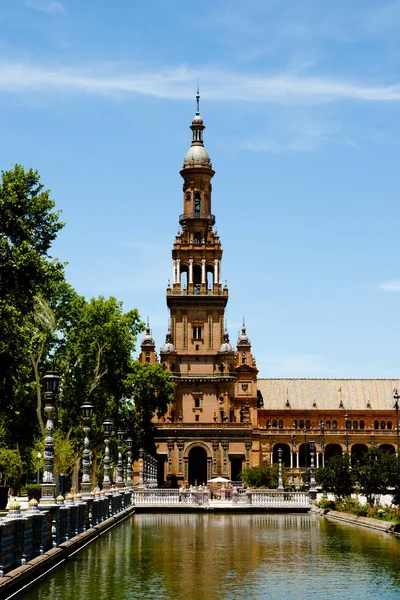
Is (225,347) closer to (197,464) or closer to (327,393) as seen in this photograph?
(197,464)

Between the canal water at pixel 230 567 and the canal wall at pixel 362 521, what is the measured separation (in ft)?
2.11

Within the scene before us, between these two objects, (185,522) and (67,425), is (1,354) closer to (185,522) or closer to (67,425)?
(185,522)

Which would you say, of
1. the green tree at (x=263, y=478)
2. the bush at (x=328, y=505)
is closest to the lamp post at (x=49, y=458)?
the bush at (x=328, y=505)

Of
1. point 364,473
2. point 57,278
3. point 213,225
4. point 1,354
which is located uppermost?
point 213,225

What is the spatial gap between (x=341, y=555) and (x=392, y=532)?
28.5ft

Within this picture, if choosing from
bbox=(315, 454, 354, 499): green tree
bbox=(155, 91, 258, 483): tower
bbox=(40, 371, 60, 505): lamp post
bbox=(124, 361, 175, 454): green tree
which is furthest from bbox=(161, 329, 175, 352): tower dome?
bbox=(40, 371, 60, 505): lamp post

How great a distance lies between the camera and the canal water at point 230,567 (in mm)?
18469

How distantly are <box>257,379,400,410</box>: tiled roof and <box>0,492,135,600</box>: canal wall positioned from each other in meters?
109

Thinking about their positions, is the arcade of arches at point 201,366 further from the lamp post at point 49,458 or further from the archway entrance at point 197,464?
the lamp post at point 49,458

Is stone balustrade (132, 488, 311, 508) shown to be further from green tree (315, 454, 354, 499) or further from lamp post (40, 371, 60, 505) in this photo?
lamp post (40, 371, 60, 505)

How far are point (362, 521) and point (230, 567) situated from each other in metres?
19.8

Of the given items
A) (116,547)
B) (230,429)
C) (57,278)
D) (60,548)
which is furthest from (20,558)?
(230,429)

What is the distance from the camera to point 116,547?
28969mm

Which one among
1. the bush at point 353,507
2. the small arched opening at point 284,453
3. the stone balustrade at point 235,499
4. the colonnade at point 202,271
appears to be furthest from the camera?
the small arched opening at point 284,453
